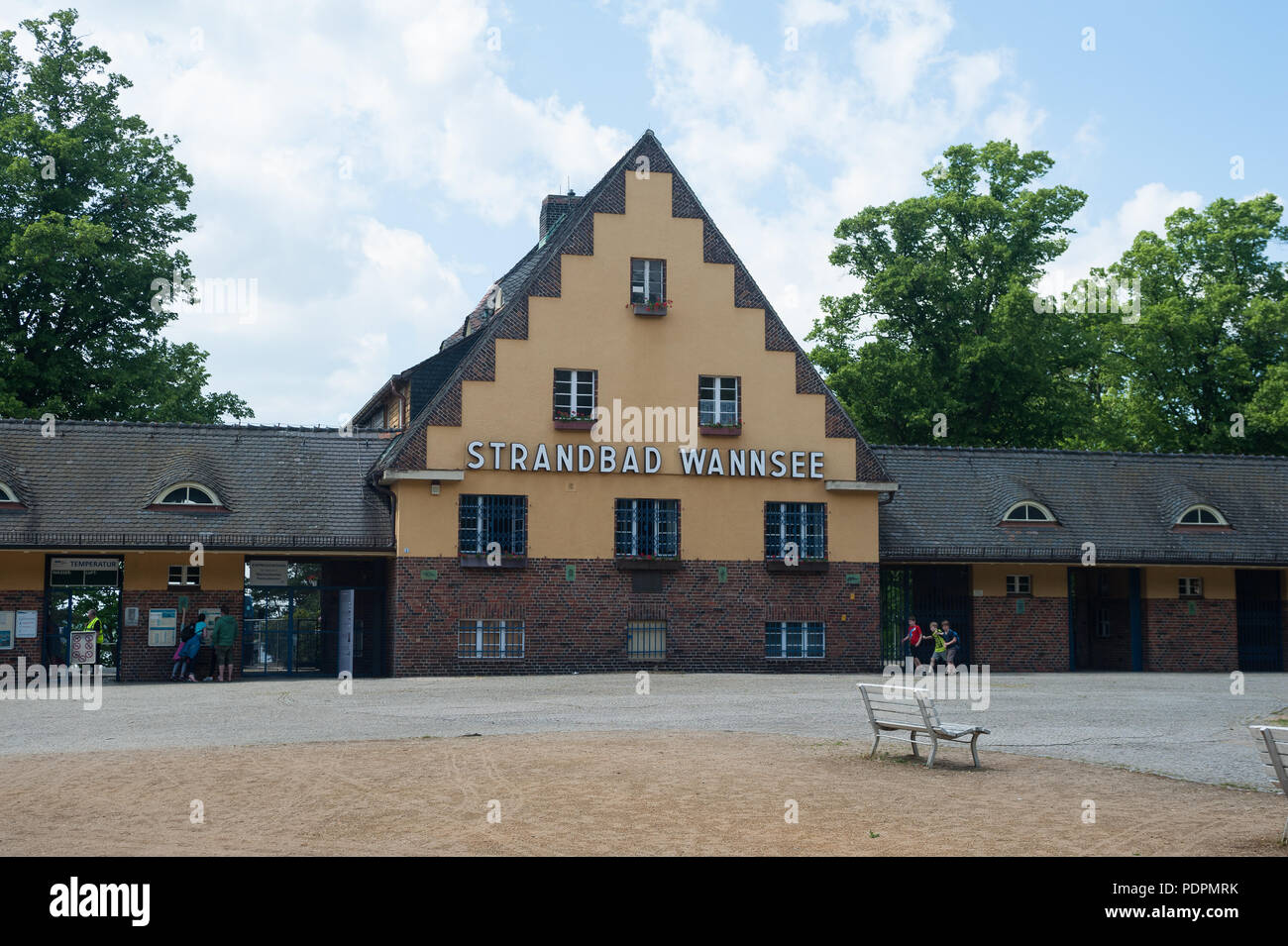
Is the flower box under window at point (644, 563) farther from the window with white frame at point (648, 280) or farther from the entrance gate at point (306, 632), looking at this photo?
the window with white frame at point (648, 280)

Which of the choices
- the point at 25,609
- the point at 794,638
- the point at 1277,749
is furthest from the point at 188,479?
the point at 1277,749

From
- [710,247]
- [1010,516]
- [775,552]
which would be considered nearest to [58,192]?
[710,247]

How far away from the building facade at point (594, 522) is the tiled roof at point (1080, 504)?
0.36ft

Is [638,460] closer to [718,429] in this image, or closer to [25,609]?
[718,429]

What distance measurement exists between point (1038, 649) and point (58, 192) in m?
30.8

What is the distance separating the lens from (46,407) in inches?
1586

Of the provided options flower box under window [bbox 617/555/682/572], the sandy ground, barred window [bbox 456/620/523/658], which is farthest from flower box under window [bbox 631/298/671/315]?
the sandy ground

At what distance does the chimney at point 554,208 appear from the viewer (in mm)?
43094

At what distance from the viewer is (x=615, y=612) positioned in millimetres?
31984

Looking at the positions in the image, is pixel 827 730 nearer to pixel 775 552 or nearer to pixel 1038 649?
pixel 775 552

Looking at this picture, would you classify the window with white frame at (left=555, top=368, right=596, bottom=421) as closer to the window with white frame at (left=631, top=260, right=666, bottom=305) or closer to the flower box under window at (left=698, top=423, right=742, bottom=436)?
the window with white frame at (left=631, top=260, right=666, bottom=305)

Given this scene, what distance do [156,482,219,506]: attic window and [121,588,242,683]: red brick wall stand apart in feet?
6.50

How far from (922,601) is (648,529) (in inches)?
346

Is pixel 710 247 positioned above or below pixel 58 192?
below
